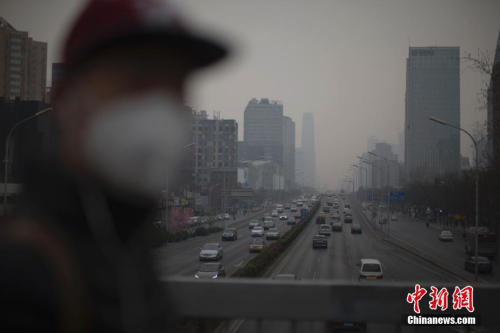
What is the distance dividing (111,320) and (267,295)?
2654 mm

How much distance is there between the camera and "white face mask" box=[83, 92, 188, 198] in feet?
3.59

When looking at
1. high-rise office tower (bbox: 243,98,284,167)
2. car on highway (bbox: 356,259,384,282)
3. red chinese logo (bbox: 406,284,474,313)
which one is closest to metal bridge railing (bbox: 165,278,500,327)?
red chinese logo (bbox: 406,284,474,313)

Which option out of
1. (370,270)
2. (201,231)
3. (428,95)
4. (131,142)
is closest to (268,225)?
(201,231)

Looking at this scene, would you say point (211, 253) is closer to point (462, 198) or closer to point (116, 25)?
point (116, 25)

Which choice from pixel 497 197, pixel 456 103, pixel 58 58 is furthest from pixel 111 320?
pixel 456 103

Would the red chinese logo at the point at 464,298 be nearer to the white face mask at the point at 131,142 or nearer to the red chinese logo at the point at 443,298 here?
the red chinese logo at the point at 443,298

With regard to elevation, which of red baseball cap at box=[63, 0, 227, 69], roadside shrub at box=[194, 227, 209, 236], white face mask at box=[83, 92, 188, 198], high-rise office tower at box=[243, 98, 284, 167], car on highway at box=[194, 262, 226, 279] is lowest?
roadside shrub at box=[194, 227, 209, 236]

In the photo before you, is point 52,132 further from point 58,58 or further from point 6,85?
point 6,85

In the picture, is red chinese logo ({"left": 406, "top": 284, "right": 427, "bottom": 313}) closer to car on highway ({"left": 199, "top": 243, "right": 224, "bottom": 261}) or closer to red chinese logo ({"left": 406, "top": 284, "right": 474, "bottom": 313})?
red chinese logo ({"left": 406, "top": 284, "right": 474, "bottom": 313})

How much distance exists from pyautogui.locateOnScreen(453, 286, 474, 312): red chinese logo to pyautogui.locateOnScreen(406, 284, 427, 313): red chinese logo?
282 millimetres

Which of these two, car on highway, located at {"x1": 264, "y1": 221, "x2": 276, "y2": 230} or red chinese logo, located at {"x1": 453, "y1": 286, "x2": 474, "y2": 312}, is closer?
red chinese logo, located at {"x1": 453, "y1": 286, "x2": 474, "y2": 312}

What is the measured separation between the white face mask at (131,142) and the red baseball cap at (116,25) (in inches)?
6.1

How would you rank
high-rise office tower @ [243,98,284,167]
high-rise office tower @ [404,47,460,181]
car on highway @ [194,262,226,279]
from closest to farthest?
car on highway @ [194,262,226,279] → high-rise office tower @ [243,98,284,167] → high-rise office tower @ [404,47,460,181]

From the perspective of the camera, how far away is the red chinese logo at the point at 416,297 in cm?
351
